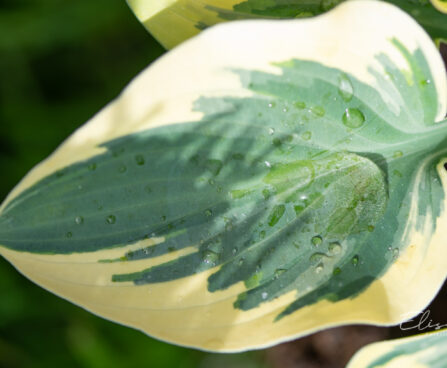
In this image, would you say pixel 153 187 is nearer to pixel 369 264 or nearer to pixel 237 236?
pixel 237 236

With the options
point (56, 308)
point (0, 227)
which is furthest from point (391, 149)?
point (56, 308)

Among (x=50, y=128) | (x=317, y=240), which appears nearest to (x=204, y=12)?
(x=317, y=240)

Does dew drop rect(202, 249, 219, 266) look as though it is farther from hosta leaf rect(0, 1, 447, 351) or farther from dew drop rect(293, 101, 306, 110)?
dew drop rect(293, 101, 306, 110)

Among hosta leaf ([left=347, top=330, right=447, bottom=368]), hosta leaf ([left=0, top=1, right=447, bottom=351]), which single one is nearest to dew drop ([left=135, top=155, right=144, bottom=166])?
hosta leaf ([left=0, top=1, right=447, bottom=351])

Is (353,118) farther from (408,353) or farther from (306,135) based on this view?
(408,353)

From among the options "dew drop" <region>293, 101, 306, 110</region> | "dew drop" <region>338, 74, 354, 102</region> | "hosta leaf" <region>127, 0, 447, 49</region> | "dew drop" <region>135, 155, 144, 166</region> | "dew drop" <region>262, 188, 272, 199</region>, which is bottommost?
"dew drop" <region>262, 188, 272, 199</region>

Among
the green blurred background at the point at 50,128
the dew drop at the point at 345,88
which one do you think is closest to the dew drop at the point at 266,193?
the dew drop at the point at 345,88
